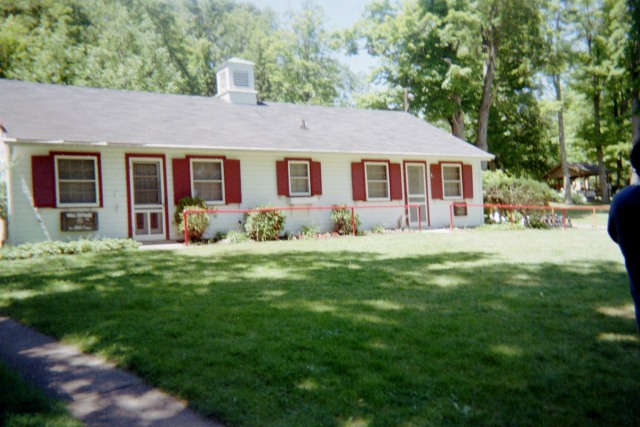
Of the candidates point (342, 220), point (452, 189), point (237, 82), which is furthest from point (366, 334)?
point (237, 82)

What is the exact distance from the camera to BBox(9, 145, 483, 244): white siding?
12297 mm

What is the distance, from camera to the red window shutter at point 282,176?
626 inches

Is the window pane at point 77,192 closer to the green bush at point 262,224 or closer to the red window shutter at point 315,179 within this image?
the green bush at point 262,224

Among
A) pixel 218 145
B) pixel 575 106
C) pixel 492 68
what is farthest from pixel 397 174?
pixel 575 106

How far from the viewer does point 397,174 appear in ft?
60.0

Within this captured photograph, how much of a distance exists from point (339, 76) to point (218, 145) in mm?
31638

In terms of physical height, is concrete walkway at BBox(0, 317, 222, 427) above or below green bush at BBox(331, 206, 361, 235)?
below

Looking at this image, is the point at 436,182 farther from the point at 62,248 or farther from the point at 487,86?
the point at 62,248

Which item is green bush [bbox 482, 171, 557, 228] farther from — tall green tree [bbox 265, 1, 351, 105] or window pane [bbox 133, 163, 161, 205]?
tall green tree [bbox 265, 1, 351, 105]

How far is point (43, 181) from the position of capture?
12445 millimetres

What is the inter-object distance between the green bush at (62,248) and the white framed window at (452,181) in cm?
1207

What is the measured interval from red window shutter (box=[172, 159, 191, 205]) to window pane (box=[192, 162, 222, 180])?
1.15 feet

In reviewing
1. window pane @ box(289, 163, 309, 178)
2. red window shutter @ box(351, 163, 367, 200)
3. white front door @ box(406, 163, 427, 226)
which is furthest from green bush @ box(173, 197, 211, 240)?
white front door @ box(406, 163, 427, 226)

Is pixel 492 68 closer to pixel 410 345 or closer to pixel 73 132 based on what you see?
pixel 73 132
